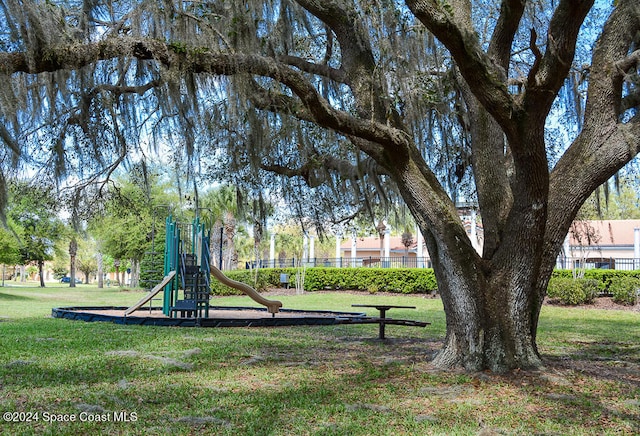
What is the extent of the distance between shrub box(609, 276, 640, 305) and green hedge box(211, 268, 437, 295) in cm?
505

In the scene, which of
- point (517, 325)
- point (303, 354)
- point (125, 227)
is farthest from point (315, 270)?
point (517, 325)

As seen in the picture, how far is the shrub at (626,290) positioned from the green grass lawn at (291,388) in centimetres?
862

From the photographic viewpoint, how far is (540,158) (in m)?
4.73

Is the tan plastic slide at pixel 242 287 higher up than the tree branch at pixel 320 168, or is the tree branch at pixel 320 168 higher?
the tree branch at pixel 320 168

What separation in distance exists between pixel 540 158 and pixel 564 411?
1935 millimetres

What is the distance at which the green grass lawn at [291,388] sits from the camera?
3549mm

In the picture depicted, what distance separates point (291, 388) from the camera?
4.52 metres

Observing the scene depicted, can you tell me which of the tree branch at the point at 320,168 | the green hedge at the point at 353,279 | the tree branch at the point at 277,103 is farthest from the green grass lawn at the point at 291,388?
the green hedge at the point at 353,279

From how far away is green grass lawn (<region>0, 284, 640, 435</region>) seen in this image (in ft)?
11.6

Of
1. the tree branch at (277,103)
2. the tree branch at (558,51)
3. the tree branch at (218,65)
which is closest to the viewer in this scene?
the tree branch at (558,51)

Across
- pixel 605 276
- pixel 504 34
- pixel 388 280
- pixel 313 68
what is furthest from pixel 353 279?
pixel 504 34

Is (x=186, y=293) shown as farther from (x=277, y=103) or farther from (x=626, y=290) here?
(x=626, y=290)

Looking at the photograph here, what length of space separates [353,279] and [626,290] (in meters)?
8.61

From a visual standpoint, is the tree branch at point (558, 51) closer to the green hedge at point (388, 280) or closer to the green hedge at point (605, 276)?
the green hedge at point (388, 280)
